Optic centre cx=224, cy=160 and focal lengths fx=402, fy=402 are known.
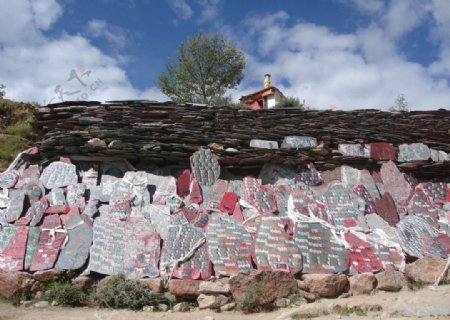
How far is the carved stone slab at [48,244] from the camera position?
4.65 meters

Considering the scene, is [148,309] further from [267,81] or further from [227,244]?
[267,81]

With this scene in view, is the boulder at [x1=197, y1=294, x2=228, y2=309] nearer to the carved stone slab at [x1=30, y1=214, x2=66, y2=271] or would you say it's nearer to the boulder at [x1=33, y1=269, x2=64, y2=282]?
the boulder at [x1=33, y1=269, x2=64, y2=282]

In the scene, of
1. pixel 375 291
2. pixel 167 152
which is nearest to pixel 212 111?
pixel 167 152

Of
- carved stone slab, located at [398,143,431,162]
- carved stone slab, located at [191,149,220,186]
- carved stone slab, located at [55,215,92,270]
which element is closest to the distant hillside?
carved stone slab, located at [55,215,92,270]

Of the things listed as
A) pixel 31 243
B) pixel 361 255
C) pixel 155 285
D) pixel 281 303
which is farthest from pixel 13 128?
pixel 361 255

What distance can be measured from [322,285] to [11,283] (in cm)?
352

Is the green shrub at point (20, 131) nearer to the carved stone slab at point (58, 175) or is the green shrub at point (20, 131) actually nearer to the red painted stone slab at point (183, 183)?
the carved stone slab at point (58, 175)

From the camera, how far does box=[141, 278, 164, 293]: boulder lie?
4.55m

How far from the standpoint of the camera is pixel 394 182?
645cm

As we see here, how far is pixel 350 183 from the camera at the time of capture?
6.27 meters

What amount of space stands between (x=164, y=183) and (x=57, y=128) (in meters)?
1.80

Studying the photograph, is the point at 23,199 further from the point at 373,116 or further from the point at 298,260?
the point at 373,116

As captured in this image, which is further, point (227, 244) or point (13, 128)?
point (13, 128)

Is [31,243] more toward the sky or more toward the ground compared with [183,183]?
more toward the ground
